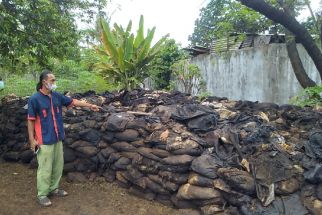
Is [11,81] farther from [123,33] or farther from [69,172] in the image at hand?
[69,172]

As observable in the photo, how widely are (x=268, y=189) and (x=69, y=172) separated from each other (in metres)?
2.82

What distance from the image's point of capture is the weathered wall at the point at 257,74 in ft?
27.3

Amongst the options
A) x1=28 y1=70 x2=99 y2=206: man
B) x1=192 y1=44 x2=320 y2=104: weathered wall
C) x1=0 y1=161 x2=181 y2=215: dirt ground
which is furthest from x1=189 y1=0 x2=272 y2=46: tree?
x1=0 y1=161 x2=181 y2=215: dirt ground

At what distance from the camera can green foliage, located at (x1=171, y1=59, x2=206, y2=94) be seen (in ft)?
33.1

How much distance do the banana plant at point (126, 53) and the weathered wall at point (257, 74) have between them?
2249 millimetres

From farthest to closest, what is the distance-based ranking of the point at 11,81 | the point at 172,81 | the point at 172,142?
the point at 172,81, the point at 11,81, the point at 172,142

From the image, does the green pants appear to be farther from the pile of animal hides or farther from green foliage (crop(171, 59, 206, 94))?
green foliage (crop(171, 59, 206, 94))

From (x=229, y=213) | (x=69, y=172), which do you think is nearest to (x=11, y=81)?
(x=69, y=172)

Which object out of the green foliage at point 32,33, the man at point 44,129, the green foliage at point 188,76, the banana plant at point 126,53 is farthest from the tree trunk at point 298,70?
the man at point 44,129

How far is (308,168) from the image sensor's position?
375 centimetres

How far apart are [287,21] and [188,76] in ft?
15.7

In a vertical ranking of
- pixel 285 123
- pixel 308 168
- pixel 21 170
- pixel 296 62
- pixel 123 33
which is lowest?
pixel 21 170

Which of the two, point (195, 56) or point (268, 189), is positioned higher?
point (195, 56)

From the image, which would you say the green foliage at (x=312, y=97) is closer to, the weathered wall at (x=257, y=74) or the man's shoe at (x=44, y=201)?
the weathered wall at (x=257, y=74)
